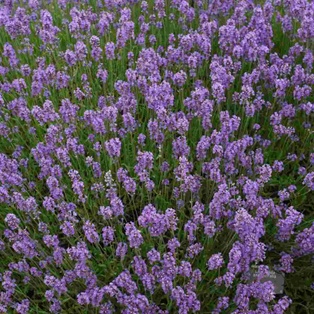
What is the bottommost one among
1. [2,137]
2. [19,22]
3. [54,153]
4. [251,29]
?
[54,153]

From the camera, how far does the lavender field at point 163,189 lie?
247cm

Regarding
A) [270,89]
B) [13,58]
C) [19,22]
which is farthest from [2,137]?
[270,89]

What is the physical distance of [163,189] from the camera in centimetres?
333

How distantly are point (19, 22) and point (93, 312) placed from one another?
7.61 ft

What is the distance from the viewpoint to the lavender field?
8.11ft

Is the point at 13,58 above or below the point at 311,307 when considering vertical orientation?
above

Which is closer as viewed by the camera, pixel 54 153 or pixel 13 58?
pixel 54 153

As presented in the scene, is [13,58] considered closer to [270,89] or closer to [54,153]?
[54,153]

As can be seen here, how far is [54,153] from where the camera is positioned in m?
3.10

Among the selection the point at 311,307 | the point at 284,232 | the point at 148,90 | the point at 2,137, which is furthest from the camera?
the point at 2,137

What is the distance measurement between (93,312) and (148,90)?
4.69 ft

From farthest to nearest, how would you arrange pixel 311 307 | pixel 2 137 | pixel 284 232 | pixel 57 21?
pixel 57 21
pixel 2 137
pixel 311 307
pixel 284 232

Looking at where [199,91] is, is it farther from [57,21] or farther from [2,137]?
[57,21]

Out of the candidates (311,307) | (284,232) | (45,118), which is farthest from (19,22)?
(311,307)
